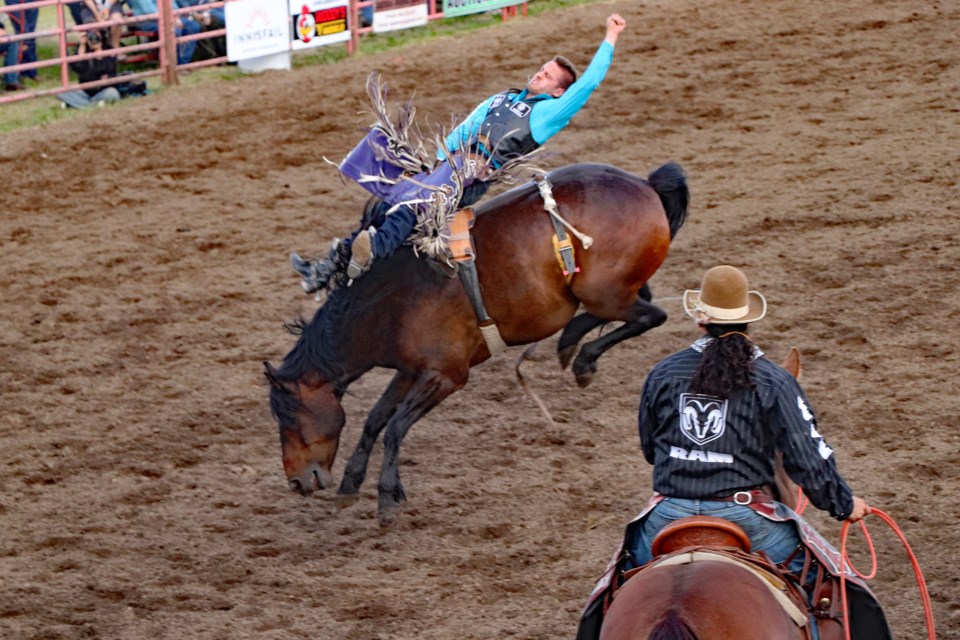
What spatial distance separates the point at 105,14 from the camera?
46.4ft

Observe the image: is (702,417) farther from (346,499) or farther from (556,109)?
(346,499)

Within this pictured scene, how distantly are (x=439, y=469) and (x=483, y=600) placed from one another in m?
1.45

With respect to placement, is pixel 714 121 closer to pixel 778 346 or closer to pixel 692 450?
pixel 778 346

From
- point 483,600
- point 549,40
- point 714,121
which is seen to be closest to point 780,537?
point 483,600

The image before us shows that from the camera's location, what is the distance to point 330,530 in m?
6.94

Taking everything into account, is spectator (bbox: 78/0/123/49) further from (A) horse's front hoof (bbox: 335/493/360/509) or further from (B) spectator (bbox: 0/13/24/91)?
(A) horse's front hoof (bbox: 335/493/360/509)

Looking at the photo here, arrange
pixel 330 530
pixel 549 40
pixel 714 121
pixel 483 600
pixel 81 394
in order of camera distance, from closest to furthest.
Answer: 1. pixel 483 600
2. pixel 330 530
3. pixel 81 394
4. pixel 714 121
5. pixel 549 40

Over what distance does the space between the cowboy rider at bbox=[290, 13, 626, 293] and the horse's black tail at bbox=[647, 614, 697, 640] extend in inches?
139

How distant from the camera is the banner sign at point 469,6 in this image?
16.4m

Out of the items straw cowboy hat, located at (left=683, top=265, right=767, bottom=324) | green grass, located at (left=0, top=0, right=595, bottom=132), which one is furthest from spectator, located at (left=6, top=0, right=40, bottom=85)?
straw cowboy hat, located at (left=683, top=265, right=767, bottom=324)

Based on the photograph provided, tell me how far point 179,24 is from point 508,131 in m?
8.87

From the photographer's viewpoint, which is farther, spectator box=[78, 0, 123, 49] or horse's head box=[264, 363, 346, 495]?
spectator box=[78, 0, 123, 49]

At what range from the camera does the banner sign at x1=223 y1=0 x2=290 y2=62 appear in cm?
1454

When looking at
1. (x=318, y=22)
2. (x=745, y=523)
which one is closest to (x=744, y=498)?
(x=745, y=523)
